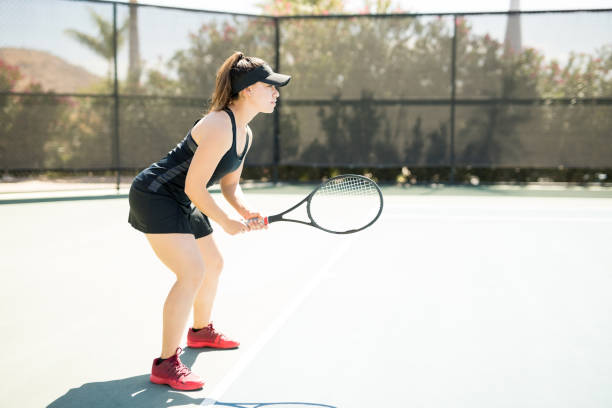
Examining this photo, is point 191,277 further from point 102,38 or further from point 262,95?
point 102,38

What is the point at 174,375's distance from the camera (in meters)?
3.05

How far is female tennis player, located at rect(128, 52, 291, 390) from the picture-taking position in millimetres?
3039

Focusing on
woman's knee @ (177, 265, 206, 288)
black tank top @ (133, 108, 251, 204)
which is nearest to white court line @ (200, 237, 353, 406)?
woman's knee @ (177, 265, 206, 288)

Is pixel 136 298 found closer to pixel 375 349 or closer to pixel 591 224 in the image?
pixel 375 349

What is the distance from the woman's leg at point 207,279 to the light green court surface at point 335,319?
0.65ft

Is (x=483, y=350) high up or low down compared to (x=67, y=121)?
down

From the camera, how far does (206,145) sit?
3016 mm

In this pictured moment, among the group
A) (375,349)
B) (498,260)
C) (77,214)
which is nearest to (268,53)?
(77,214)

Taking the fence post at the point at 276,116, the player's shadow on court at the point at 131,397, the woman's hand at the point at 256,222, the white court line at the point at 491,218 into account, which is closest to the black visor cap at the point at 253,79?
the woman's hand at the point at 256,222

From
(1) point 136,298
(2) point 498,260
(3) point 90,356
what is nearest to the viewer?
(3) point 90,356

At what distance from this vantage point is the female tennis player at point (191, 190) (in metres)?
3.04

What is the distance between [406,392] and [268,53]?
32.6 ft

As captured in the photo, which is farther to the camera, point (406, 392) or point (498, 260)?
point (498, 260)

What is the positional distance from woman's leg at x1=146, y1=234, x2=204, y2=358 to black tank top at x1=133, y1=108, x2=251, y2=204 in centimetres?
23
